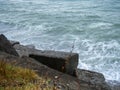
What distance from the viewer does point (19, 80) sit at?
389 cm

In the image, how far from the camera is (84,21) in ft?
62.7

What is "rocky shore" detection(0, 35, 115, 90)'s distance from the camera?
14.5ft

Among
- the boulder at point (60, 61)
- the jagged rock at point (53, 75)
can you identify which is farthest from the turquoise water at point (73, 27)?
the jagged rock at point (53, 75)

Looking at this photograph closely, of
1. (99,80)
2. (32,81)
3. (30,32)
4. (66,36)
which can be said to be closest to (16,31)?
(30,32)

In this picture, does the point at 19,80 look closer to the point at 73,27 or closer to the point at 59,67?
the point at 59,67

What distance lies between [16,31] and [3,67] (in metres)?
12.9

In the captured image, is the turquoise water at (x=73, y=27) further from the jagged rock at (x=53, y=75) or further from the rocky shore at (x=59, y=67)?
the jagged rock at (x=53, y=75)

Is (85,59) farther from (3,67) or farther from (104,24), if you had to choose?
(3,67)

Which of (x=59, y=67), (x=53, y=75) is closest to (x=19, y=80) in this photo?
(x=53, y=75)

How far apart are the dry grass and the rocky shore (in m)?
0.29

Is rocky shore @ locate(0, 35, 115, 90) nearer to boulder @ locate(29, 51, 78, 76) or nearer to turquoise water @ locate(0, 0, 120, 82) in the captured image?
boulder @ locate(29, 51, 78, 76)

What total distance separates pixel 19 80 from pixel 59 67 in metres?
1.89

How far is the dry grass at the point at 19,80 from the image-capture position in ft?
11.8

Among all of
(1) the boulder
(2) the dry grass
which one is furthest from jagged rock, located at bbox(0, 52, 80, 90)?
(1) the boulder
